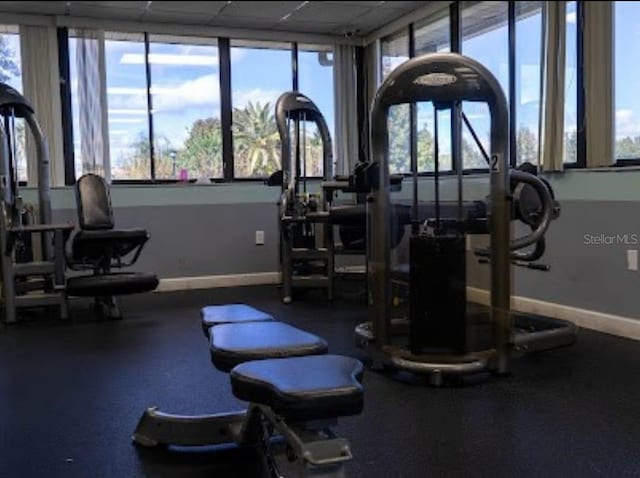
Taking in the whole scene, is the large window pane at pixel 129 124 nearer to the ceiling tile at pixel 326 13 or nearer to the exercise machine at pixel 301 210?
the exercise machine at pixel 301 210

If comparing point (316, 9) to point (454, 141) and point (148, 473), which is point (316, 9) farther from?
point (454, 141)

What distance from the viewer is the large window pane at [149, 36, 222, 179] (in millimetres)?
3914

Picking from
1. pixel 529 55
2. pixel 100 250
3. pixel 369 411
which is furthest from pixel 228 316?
pixel 100 250

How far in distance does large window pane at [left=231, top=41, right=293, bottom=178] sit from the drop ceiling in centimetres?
307

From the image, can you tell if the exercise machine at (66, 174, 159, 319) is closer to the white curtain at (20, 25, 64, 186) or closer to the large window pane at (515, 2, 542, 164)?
the white curtain at (20, 25, 64, 186)

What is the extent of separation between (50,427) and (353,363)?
50.9 inches

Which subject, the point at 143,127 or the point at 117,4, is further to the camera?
the point at 143,127

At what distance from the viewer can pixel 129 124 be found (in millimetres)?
5031

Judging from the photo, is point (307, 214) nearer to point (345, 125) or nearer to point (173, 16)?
point (345, 125)

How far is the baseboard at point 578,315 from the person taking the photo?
2971mm

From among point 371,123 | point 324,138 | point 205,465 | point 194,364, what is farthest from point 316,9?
point 324,138

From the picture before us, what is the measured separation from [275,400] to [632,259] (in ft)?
8.75

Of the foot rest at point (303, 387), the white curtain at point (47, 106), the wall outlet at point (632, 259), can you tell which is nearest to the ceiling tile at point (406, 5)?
the foot rest at point (303, 387)

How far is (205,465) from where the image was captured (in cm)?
188
